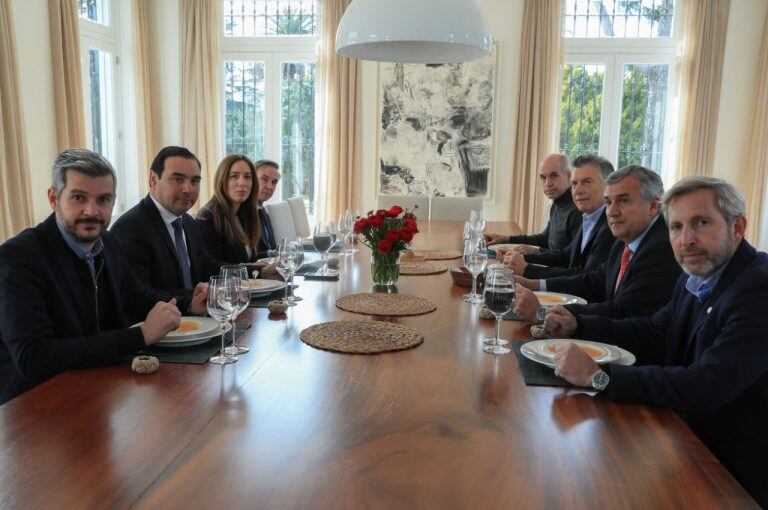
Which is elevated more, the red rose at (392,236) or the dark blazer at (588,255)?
the red rose at (392,236)

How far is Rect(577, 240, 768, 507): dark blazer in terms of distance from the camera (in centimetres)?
143

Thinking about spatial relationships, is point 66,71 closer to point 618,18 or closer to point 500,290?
point 500,290

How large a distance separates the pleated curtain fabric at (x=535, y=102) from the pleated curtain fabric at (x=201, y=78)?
3.26 metres

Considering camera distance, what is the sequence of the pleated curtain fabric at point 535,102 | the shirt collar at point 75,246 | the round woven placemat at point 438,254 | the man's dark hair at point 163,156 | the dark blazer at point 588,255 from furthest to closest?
the pleated curtain fabric at point 535,102
the round woven placemat at point 438,254
the dark blazer at point 588,255
the man's dark hair at point 163,156
the shirt collar at point 75,246

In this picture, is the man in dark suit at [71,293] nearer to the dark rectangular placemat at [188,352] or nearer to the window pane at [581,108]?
the dark rectangular placemat at [188,352]

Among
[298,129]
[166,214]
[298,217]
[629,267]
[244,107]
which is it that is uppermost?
[244,107]

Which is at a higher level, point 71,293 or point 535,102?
point 535,102

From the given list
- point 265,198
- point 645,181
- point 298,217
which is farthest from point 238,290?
point 298,217

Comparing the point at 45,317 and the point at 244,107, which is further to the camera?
the point at 244,107

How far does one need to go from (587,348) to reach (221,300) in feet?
3.18

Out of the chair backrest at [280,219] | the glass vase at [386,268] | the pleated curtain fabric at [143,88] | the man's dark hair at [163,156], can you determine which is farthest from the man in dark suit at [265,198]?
the pleated curtain fabric at [143,88]

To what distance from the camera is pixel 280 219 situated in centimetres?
482

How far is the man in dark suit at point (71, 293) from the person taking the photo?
5.18 feet

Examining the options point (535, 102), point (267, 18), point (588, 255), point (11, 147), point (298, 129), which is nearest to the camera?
point (588, 255)
